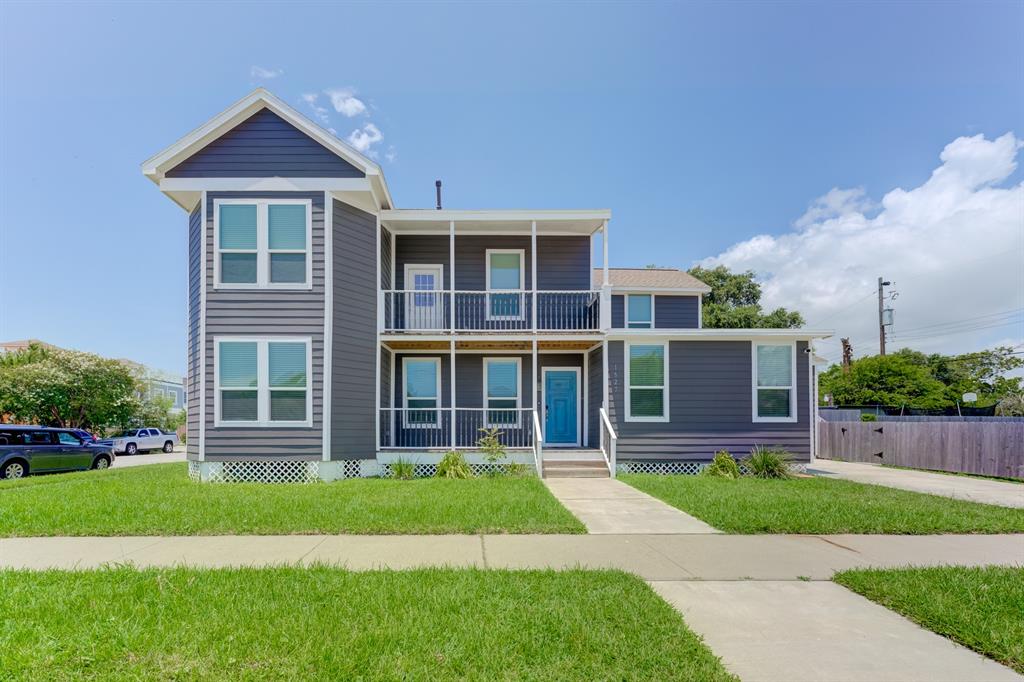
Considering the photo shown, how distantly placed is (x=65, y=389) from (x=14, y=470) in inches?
569

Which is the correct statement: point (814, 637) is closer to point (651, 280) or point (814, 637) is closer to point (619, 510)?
point (619, 510)

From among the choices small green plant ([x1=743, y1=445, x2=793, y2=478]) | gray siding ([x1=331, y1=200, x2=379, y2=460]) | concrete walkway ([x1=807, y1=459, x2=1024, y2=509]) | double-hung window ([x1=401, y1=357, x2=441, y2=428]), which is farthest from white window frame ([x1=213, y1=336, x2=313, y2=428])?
concrete walkway ([x1=807, y1=459, x2=1024, y2=509])

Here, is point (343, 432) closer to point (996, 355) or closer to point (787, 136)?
point (787, 136)

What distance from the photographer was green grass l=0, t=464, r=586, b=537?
6449 mm

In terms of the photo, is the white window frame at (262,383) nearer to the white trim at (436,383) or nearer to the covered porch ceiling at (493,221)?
the white trim at (436,383)

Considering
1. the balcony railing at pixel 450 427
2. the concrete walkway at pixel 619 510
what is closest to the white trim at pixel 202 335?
the balcony railing at pixel 450 427

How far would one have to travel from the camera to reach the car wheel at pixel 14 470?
514 inches

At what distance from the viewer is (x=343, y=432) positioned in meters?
11.1

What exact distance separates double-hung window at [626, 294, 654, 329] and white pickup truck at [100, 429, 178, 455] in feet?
81.4

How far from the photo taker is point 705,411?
40.5 feet

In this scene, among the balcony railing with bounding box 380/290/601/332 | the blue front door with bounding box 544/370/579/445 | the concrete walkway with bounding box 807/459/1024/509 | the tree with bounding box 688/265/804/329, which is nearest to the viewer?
the concrete walkway with bounding box 807/459/1024/509

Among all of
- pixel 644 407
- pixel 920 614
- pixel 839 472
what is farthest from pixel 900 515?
pixel 839 472

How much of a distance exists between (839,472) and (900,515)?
7.43 m

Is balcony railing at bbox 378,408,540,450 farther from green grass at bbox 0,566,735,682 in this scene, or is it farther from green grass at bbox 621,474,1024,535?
green grass at bbox 0,566,735,682
